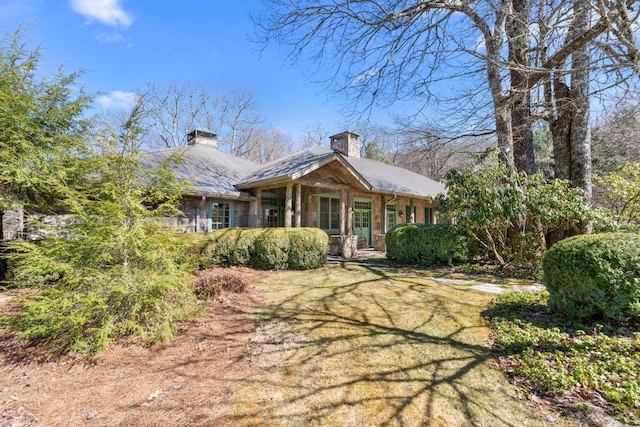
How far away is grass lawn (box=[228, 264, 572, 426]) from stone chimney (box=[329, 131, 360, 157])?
14174mm

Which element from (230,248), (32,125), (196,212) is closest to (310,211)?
(196,212)

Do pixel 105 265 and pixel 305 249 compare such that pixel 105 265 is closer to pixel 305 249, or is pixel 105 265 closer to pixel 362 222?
pixel 305 249

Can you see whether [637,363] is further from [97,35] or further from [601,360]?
[97,35]

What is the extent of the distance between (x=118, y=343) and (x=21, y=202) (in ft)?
15.7

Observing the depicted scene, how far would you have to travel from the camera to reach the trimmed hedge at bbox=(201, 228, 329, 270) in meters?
8.77

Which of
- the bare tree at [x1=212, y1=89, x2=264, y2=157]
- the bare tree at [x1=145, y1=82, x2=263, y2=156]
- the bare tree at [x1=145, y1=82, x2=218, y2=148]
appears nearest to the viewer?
the bare tree at [x1=145, y1=82, x2=218, y2=148]

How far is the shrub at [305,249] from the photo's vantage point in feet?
29.3

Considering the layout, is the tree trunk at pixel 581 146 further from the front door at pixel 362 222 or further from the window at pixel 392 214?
the window at pixel 392 214

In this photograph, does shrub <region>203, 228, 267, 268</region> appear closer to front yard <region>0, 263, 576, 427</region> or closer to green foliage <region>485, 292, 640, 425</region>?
front yard <region>0, 263, 576, 427</region>

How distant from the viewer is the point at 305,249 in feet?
29.4

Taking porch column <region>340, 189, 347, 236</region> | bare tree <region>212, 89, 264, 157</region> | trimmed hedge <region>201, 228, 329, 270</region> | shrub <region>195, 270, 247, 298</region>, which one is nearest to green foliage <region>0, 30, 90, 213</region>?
shrub <region>195, 270, 247, 298</region>

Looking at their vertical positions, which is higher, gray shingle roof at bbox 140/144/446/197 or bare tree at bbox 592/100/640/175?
bare tree at bbox 592/100/640/175

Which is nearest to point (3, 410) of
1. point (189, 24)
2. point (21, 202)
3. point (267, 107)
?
point (21, 202)

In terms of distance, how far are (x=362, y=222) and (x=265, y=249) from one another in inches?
321
